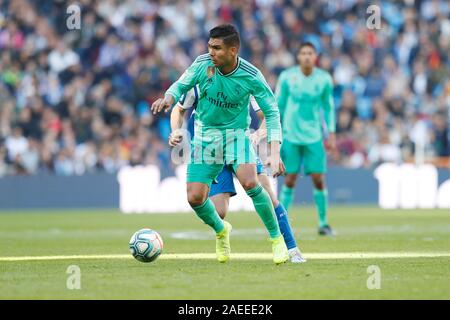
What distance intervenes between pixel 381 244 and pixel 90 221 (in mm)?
7532

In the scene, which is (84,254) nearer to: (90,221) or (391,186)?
(90,221)

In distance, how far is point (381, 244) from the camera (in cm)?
1345

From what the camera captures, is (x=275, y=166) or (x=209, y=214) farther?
(x=209, y=214)

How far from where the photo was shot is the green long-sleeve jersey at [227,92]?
1037 centimetres

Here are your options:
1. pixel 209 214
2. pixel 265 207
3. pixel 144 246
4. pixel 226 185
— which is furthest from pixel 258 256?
pixel 144 246

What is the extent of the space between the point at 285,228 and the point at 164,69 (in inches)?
584

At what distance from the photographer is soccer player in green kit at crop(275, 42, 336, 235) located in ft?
51.2

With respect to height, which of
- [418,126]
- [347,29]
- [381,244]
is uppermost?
[347,29]

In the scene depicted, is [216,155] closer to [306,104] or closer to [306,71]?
[306,71]

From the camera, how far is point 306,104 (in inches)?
623

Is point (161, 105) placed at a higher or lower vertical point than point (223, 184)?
higher

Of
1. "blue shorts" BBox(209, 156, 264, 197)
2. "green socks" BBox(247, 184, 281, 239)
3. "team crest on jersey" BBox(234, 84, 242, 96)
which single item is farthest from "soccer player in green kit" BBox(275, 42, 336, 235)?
"team crest on jersey" BBox(234, 84, 242, 96)

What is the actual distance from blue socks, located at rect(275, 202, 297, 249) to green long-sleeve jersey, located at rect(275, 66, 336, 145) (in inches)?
183
